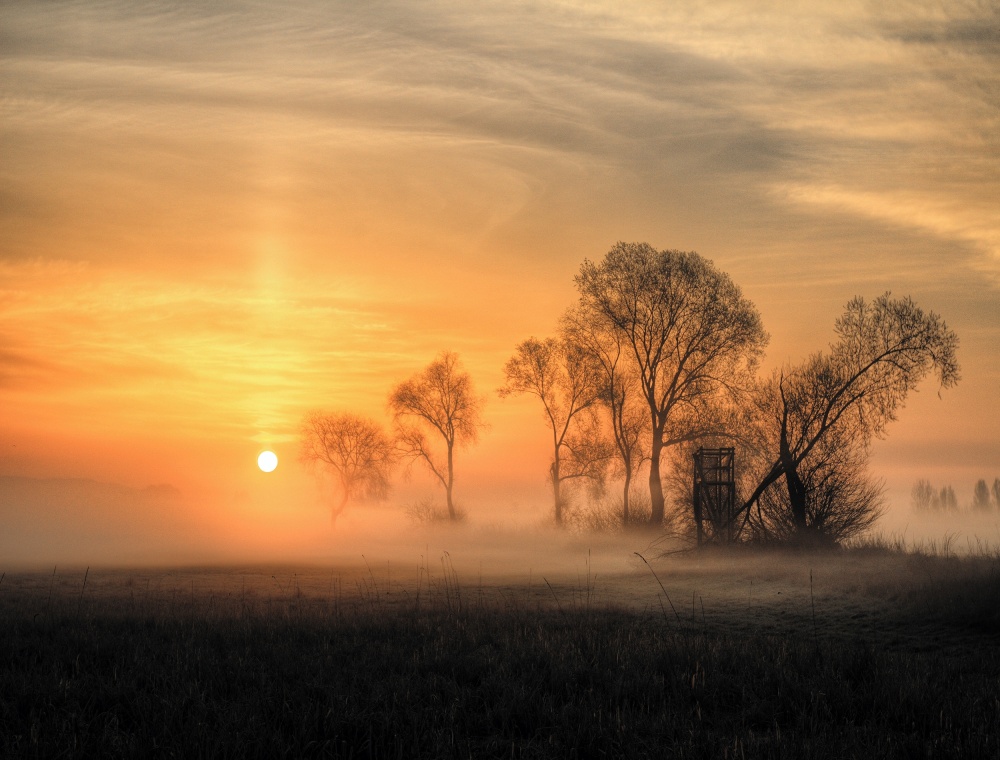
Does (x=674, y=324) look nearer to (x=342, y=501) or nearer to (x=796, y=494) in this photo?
(x=796, y=494)

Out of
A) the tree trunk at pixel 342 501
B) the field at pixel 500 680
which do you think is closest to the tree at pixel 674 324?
the field at pixel 500 680

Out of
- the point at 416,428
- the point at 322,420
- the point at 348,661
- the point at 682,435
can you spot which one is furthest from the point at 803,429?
the point at 322,420

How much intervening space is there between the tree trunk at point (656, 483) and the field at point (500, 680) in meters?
19.7

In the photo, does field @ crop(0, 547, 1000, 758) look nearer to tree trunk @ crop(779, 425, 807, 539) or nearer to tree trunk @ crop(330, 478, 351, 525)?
tree trunk @ crop(779, 425, 807, 539)

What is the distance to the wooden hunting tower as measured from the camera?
3048 cm

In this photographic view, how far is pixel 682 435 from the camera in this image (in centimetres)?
3681

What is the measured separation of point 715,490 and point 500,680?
24.8 metres

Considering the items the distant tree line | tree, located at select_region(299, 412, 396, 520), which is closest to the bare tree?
the distant tree line

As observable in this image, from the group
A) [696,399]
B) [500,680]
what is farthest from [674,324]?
[500,680]

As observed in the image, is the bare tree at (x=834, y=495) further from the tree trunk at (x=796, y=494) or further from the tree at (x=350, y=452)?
the tree at (x=350, y=452)

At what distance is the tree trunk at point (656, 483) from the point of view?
36.4m

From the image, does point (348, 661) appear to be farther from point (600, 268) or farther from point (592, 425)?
point (592, 425)

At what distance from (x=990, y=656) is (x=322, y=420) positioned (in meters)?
63.1

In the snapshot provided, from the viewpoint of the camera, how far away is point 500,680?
8148mm
